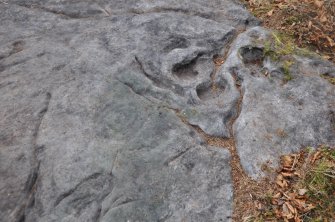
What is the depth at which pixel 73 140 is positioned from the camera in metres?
3.91

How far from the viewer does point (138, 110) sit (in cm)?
420

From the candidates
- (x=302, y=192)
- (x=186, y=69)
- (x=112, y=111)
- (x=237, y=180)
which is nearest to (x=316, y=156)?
(x=302, y=192)

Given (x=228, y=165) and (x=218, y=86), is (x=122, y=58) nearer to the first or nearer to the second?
(x=218, y=86)

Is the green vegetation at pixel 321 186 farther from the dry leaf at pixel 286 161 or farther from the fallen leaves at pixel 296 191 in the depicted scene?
the dry leaf at pixel 286 161

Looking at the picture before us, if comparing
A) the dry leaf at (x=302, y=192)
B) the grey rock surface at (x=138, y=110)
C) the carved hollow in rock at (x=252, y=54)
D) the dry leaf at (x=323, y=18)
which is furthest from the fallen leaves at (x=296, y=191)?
the dry leaf at (x=323, y=18)

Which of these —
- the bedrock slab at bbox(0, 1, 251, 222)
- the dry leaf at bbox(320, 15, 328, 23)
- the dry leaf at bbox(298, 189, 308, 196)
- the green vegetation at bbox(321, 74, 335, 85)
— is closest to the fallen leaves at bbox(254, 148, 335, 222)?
the dry leaf at bbox(298, 189, 308, 196)

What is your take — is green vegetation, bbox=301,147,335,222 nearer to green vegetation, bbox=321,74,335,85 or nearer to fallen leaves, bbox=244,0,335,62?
green vegetation, bbox=321,74,335,85

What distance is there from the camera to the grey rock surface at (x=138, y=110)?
140 inches

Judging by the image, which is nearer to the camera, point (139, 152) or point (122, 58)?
point (139, 152)

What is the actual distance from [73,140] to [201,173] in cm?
135

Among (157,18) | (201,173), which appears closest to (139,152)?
(201,173)

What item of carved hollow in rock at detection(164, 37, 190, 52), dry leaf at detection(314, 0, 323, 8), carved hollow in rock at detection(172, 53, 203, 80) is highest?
dry leaf at detection(314, 0, 323, 8)

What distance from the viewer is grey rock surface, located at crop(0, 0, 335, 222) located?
11.7 ft

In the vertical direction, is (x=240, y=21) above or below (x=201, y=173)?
above
